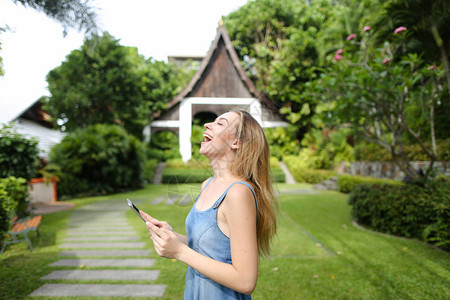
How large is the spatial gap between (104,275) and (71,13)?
3038 mm

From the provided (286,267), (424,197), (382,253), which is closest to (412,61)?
(424,197)

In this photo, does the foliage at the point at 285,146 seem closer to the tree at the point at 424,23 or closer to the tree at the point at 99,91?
the tree at the point at 99,91

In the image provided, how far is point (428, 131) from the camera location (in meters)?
10.0

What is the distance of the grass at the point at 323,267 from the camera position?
3021 millimetres

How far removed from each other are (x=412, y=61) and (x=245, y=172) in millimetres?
4901

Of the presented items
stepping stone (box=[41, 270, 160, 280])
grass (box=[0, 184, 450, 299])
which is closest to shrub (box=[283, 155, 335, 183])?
grass (box=[0, 184, 450, 299])

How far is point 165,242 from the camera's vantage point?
1000mm

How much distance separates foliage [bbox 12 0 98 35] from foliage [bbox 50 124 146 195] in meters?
8.66

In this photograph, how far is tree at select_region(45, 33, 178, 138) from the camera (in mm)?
11547

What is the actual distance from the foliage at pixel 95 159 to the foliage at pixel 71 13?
8.66m

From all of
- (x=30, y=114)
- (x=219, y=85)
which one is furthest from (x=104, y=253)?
(x=30, y=114)

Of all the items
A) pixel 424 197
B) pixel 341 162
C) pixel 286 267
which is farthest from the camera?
pixel 341 162

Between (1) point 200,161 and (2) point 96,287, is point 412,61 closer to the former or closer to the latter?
(1) point 200,161

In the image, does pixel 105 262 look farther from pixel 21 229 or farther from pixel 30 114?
pixel 30 114
